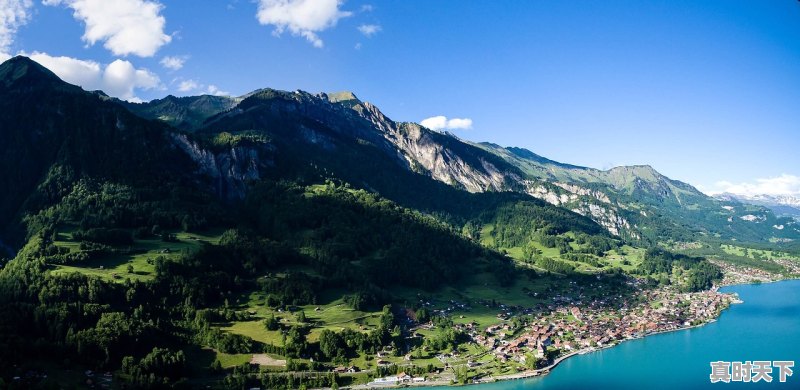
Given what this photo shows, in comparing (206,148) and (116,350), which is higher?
(206,148)

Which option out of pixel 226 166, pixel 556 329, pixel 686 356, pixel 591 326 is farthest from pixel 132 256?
pixel 686 356

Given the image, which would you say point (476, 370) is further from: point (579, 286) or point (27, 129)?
point (27, 129)

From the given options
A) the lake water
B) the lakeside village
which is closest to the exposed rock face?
the lakeside village

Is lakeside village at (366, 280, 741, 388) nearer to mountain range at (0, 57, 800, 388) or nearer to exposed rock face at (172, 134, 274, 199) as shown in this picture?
mountain range at (0, 57, 800, 388)

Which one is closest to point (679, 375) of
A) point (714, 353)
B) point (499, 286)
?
point (714, 353)

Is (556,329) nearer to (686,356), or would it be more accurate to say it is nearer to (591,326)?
(591,326)

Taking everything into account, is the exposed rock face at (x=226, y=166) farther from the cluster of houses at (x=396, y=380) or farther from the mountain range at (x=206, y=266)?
the cluster of houses at (x=396, y=380)
